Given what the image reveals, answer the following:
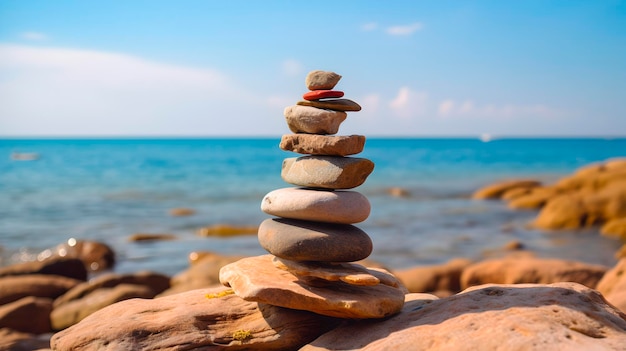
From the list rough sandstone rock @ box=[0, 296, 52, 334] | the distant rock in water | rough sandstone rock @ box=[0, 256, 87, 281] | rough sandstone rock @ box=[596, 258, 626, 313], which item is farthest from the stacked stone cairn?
the distant rock in water

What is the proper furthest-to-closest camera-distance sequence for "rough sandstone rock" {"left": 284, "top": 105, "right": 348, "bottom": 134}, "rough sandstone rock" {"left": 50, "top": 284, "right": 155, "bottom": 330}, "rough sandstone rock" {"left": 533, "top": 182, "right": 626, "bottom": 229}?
"rough sandstone rock" {"left": 533, "top": 182, "right": 626, "bottom": 229}
"rough sandstone rock" {"left": 50, "top": 284, "right": 155, "bottom": 330}
"rough sandstone rock" {"left": 284, "top": 105, "right": 348, "bottom": 134}

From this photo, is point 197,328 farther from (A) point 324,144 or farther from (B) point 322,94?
(B) point 322,94

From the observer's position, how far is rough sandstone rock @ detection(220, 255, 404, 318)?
5.27m

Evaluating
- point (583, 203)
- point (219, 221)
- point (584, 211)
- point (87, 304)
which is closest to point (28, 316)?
point (87, 304)

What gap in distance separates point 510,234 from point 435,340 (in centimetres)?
1561

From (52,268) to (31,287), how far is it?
180 cm

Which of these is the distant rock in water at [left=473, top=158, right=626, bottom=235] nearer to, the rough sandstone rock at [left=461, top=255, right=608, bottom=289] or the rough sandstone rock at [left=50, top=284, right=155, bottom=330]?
the rough sandstone rock at [left=461, top=255, right=608, bottom=289]

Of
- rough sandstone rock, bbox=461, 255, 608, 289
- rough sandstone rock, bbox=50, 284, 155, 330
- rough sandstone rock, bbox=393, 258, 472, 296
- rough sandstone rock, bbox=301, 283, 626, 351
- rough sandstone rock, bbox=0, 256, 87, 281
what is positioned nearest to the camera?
rough sandstone rock, bbox=301, 283, 626, 351

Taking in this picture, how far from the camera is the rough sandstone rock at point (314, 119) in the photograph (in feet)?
18.8

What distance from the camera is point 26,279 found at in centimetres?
1123

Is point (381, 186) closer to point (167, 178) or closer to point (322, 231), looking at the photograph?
point (167, 178)

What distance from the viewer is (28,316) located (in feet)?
31.1

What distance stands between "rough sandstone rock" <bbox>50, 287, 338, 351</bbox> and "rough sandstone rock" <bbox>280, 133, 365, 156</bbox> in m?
1.59

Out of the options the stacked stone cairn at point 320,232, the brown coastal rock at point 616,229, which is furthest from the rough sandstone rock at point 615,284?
the brown coastal rock at point 616,229
